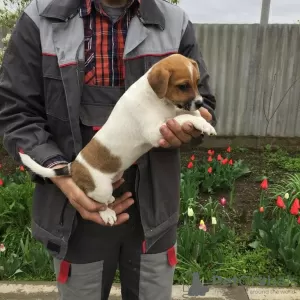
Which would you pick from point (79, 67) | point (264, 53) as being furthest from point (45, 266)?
point (264, 53)

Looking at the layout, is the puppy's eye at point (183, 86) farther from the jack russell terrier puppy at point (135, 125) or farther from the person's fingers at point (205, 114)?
the person's fingers at point (205, 114)

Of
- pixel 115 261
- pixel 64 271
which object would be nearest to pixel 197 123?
pixel 115 261

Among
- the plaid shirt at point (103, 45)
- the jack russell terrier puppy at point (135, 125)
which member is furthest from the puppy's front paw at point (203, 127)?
the plaid shirt at point (103, 45)

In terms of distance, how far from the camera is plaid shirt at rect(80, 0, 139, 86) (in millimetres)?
1910

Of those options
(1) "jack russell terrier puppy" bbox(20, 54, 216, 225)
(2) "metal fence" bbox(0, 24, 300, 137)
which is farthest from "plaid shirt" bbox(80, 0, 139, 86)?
(2) "metal fence" bbox(0, 24, 300, 137)

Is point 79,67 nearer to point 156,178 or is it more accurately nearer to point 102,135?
point 102,135

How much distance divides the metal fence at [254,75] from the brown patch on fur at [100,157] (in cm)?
505

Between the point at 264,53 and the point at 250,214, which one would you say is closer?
the point at 250,214

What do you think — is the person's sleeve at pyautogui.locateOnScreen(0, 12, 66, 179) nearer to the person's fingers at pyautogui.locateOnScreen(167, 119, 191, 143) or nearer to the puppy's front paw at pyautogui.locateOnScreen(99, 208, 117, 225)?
the puppy's front paw at pyautogui.locateOnScreen(99, 208, 117, 225)

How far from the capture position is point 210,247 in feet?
11.8

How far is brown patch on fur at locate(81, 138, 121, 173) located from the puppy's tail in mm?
115

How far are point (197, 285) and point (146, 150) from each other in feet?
6.17

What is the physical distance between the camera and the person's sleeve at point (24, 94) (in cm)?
185

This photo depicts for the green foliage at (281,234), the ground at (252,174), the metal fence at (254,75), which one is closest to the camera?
the green foliage at (281,234)
